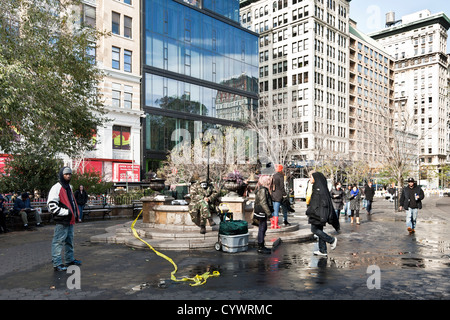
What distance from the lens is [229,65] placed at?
166 ft

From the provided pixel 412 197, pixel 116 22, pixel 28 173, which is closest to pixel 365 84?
pixel 116 22

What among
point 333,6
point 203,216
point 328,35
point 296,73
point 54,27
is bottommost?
point 203,216

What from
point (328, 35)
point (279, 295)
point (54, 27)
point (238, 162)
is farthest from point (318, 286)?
point (328, 35)

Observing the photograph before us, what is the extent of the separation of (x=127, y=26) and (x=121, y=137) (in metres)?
11.8

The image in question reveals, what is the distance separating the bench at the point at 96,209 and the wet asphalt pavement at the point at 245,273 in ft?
30.5

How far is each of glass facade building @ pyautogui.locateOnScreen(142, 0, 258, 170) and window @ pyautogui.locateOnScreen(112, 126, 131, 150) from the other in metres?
2.11

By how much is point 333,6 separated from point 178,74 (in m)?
47.5

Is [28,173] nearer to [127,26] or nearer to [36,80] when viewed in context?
[36,80]

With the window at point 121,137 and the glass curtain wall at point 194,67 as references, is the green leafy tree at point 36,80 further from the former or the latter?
the glass curtain wall at point 194,67

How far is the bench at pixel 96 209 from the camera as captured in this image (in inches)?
813

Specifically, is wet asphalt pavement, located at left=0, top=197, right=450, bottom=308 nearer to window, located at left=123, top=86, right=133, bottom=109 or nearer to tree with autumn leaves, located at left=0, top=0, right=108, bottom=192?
tree with autumn leaves, located at left=0, top=0, right=108, bottom=192

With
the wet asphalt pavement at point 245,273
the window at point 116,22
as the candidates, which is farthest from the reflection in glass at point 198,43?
the wet asphalt pavement at point 245,273

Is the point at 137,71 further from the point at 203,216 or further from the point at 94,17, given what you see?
the point at 203,216

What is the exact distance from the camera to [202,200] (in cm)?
1080
